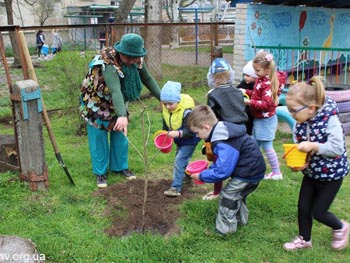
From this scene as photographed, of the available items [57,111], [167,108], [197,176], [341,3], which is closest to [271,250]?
[197,176]

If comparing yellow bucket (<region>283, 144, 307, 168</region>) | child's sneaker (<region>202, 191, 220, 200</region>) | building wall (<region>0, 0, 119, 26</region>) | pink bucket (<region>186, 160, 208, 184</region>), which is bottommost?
child's sneaker (<region>202, 191, 220, 200</region>)

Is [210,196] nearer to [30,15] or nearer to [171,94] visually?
[171,94]

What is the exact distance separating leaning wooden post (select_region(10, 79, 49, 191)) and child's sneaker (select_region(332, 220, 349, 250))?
2612 millimetres

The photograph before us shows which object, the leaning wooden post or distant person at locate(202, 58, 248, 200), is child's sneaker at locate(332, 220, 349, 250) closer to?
distant person at locate(202, 58, 248, 200)

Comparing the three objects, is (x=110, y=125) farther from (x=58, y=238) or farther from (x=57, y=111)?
(x=57, y=111)

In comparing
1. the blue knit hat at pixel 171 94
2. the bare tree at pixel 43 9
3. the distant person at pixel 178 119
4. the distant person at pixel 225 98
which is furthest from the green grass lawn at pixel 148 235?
the bare tree at pixel 43 9

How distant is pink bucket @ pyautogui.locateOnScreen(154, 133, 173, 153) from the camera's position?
3.77 m

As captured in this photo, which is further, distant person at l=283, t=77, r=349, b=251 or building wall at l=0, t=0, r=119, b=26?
building wall at l=0, t=0, r=119, b=26

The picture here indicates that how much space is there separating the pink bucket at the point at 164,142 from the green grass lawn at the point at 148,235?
1.79ft

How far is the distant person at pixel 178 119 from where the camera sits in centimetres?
369

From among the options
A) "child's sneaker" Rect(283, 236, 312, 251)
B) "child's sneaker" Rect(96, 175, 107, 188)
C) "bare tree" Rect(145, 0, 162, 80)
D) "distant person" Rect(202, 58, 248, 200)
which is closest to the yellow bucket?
"child's sneaker" Rect(283, 236, 312, 251)

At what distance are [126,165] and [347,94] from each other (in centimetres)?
357

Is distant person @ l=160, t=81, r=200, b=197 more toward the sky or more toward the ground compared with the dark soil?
more toward the sky

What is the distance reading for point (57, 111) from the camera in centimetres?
781
